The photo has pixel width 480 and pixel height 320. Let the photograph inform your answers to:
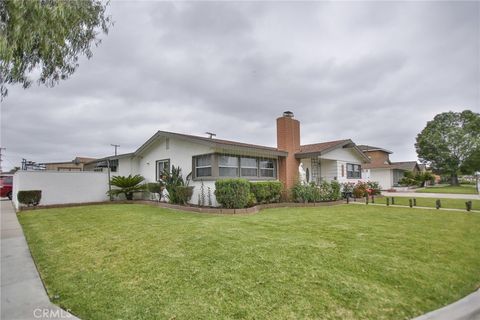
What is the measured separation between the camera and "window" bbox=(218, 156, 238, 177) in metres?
12.4

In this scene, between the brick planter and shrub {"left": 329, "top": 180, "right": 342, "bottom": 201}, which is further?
shrub {"left": 329, "top": 180, "right": 342, "bottom": 201}

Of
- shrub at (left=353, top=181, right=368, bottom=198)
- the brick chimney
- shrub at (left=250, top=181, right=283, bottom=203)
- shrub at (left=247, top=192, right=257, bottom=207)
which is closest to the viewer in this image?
shrub at (left=247, top=192, right=257, bottom=207)

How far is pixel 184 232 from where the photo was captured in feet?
21.0

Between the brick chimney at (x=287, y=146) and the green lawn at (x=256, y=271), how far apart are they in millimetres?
8197

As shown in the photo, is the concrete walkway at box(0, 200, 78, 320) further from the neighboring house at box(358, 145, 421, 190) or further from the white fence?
the neighboring house at box(358, 145, 421, 190)

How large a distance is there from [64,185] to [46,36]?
13250 millimetres

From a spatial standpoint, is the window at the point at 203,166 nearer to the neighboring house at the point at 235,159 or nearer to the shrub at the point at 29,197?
the neighboring house at the point at 235,159

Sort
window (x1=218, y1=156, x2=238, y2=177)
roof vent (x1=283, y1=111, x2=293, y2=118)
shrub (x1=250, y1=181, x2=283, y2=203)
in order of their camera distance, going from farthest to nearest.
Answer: roof vent (x1=283, y1=111, x2=293, y2=118)
window (x1=218, y1=156, x2=238, y2=177)
shrub (x1=250, y1=181, x2=283, y2=203)

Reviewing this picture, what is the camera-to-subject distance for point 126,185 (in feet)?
51.3

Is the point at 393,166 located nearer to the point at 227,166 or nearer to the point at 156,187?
the point at 227,166

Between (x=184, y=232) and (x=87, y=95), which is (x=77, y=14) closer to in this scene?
(x=184, y=232)

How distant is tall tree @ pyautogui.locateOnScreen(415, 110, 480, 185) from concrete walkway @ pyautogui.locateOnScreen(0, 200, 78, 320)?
163 ft

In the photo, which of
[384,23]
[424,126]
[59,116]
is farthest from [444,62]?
[424,126]

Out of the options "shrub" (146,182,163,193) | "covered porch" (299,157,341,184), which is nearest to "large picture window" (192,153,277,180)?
"shrub" (146,182,163,193)
